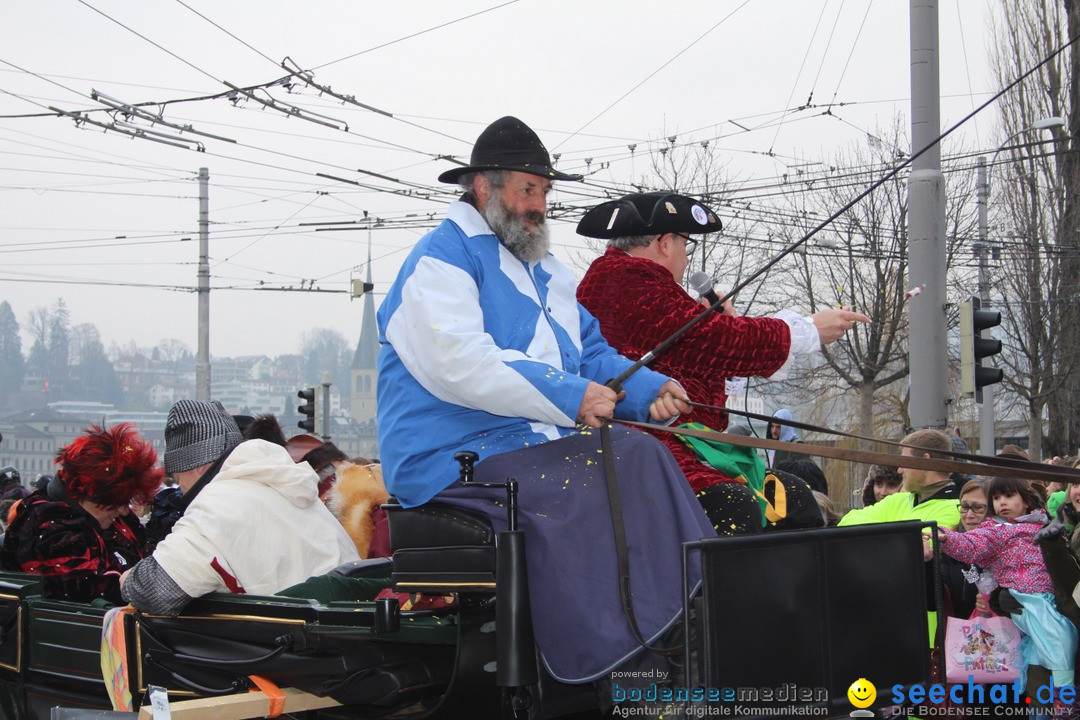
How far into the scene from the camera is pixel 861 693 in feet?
9.08

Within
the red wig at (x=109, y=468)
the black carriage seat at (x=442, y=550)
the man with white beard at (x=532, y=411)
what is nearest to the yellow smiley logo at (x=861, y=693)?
the man with white beard at (x=532, y=411)

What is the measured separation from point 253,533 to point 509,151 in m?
1.69

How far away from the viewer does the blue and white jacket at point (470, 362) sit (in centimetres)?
301

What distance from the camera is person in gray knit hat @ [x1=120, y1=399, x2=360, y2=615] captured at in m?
3.69

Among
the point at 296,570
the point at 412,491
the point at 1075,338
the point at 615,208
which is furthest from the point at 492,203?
the point at 1075,338

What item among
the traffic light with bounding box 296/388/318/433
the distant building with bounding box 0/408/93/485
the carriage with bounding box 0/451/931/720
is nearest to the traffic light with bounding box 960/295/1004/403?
the carriage with bounding box 0/451/931/720

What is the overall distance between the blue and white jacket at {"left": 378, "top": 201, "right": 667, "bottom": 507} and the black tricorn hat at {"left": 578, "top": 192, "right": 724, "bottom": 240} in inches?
18.5

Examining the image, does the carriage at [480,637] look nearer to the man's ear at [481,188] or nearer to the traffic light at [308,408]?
the man's ear at [481,188]

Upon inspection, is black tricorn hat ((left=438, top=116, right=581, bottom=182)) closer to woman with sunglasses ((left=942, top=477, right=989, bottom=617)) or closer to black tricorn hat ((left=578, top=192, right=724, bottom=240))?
black tricorn hat ((left=578, top=192, right=724, bottom=240))

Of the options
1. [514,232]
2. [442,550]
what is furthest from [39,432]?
[442,550]

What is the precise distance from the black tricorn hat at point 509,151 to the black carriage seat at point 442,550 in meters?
1.12

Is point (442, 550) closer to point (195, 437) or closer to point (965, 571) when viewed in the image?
point (195, 437)

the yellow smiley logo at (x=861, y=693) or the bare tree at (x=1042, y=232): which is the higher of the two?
the bare tree at (x=1042, y=232)

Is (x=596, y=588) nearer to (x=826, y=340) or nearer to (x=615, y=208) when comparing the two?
(x=826, y=340)
